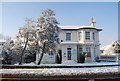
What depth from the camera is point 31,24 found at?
46.2 feet

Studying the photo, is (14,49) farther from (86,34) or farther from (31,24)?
(86,34)

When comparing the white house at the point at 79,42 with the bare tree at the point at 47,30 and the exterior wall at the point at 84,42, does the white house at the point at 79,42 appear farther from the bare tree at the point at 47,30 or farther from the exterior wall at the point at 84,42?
the bare tree at the point at 47,30

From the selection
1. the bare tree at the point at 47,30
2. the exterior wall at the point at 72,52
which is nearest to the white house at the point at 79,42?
the exterior wall at the point at 72,52

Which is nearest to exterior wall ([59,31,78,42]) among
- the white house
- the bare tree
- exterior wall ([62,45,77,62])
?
the white house

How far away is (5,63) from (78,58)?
9.72 metres

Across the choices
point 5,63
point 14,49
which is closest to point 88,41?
point 14,49

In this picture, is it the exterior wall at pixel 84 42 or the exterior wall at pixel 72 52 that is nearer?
the exterior wall at pixel 72 52

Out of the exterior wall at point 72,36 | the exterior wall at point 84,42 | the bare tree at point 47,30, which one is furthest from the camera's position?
the exterior wall at point 72,36

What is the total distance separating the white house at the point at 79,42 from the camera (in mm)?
17500

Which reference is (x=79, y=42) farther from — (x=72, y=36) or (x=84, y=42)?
(x=72, y=36)

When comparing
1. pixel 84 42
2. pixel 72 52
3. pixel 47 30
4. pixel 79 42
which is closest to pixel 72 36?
pixel 79 42

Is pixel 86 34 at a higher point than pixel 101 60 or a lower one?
higher

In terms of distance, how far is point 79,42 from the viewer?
18.4m

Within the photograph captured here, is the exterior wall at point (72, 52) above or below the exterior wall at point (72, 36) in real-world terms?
below
